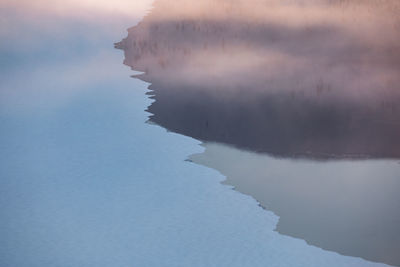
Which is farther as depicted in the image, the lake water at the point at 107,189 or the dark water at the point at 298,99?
the dark water at the point at 298,99

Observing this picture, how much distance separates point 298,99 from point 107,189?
1.29m

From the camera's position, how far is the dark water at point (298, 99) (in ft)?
6.82

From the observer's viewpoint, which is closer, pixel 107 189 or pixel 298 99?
pixel 107 189

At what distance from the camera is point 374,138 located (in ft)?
8.68

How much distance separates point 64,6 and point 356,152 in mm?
3399

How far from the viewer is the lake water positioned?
1.82 m

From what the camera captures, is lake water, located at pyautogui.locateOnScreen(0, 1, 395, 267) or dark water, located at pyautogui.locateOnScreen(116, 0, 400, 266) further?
dark water, located at pyautogui.locateOnScreen(116, 0, 400, 266)

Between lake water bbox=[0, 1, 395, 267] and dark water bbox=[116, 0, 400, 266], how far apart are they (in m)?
0.11

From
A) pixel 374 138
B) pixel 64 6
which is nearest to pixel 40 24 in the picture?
pixel 64 6

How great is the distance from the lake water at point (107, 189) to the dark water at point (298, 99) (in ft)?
0.35

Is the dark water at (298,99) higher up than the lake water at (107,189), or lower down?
higher up

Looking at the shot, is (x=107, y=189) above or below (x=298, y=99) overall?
below

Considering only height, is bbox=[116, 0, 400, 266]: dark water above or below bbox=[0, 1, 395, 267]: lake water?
above

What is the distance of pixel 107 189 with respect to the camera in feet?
7.22
